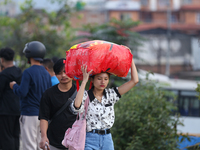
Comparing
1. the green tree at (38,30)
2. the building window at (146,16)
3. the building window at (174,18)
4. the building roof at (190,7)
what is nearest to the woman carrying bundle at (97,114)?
the green tree at (38,30)

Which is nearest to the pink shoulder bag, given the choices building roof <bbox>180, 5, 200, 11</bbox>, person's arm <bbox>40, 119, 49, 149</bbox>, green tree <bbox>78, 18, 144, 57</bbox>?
person's arm <bbox>40, 119, 49, 149</bbox>

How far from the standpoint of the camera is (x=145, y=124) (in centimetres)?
552

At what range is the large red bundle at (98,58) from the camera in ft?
10.6

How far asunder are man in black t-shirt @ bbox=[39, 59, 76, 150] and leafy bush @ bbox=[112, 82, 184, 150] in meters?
1.87

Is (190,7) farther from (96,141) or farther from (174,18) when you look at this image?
(96,141)

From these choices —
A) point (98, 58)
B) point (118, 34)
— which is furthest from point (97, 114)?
point (118, 34)

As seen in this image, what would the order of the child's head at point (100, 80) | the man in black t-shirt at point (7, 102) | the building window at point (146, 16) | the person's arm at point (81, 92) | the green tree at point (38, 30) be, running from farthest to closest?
the building window at point (146, 16) < the green tree at point (38, 30) < the man in black t-shirt at point (7, 102) < the child's head at point (100, 80) < the person's arm at point (81, 92)

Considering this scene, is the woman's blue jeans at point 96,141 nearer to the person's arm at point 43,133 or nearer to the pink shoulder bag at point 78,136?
the pink shoulder bag at point 78,136

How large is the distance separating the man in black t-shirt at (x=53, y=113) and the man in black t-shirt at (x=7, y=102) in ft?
5.42

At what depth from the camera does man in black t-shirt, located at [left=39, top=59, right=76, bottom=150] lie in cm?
372

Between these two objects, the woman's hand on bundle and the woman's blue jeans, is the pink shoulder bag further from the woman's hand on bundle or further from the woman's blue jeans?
the woman's hand on bundle

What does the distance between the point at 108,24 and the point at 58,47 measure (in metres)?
9.12

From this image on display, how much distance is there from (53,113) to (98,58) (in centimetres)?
100

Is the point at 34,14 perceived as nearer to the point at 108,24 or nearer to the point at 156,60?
the point at 108,24
